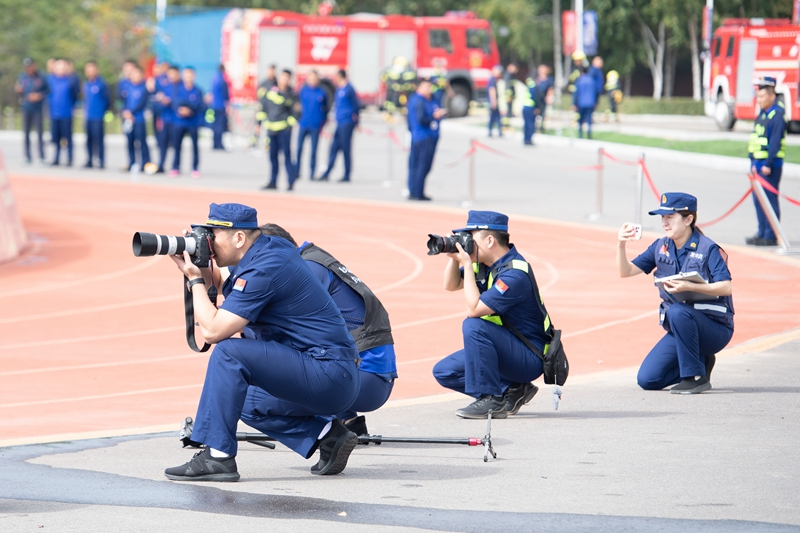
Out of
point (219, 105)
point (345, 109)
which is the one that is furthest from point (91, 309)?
point (219, 105)

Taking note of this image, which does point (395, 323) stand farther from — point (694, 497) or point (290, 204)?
point (290, 204)

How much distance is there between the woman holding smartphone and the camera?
8.14 meters

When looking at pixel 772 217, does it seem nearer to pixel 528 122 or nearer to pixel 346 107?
pixel 346 107

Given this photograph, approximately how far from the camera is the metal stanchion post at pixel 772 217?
15.1 m

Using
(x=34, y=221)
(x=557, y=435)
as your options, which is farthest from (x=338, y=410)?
(x=34, y=221)

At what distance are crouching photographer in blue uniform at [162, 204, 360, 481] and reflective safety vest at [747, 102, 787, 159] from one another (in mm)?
10178

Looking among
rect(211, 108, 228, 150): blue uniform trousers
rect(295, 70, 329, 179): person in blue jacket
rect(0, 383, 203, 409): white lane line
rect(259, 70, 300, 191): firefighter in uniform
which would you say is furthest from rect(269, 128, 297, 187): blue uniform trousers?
rect(0, 383, 203, 409): white lane line

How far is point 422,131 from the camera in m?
21.3

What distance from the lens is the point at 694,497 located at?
5664 millimetres

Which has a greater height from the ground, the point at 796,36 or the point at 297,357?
the point at 796,36

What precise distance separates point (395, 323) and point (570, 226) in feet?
25.6

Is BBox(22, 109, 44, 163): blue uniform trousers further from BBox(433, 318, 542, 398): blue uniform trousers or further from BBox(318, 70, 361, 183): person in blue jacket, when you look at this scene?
BBox(433, 318, 542, 398): blue uniform trousers

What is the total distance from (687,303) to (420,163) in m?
13.5

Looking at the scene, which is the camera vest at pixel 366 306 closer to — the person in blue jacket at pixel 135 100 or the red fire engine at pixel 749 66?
the person in blue jacket at pixel 135 100
